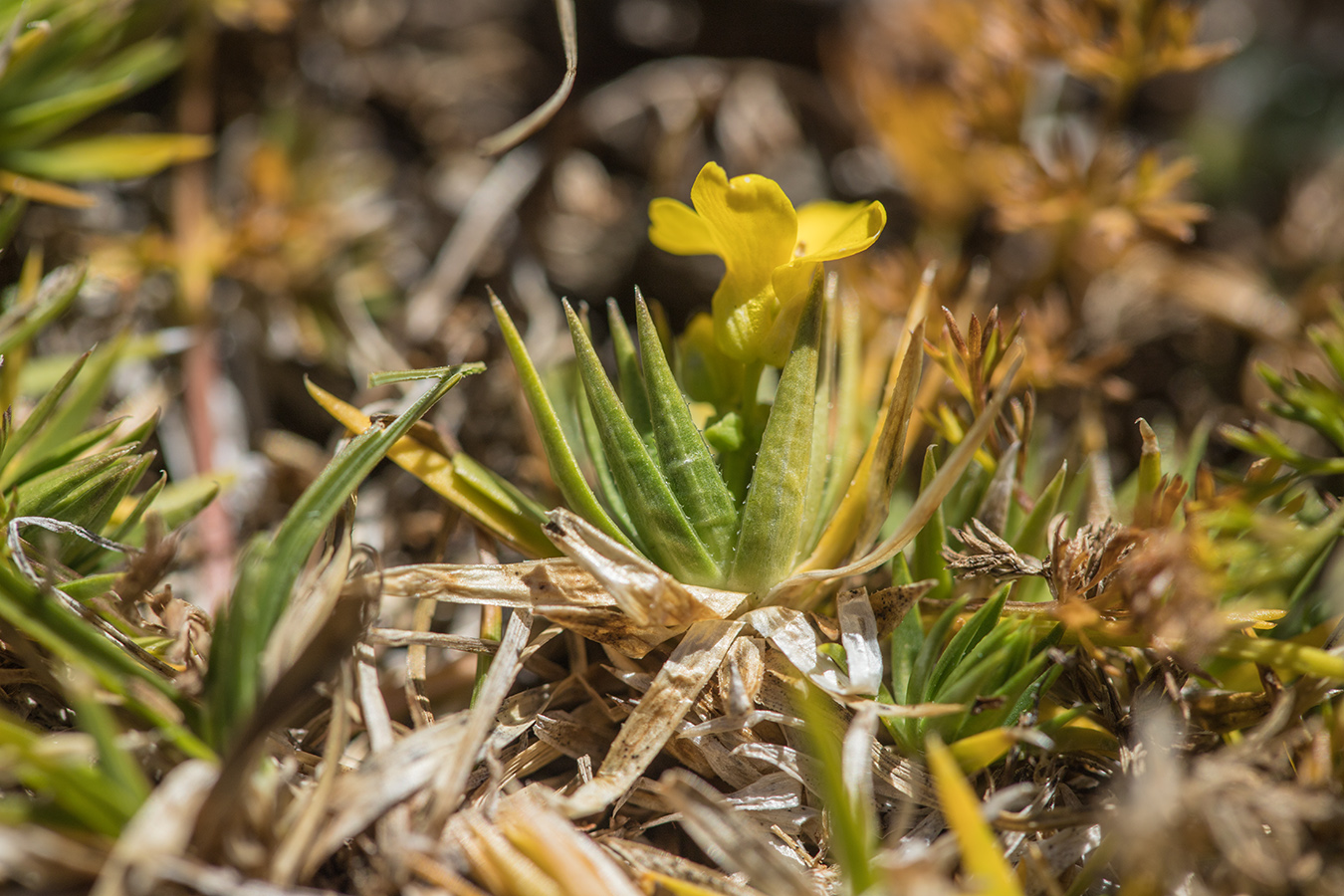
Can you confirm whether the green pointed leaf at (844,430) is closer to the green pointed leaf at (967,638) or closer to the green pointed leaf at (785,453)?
the green pointed leaf at (785,453)

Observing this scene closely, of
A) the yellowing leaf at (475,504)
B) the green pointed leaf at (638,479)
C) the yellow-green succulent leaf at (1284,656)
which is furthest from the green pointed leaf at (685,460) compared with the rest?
the yellow-green succulent leaf at (1284,656)

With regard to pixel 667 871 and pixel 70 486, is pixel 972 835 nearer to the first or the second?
pixel 667 871

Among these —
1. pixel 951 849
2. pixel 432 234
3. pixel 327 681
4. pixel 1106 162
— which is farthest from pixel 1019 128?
pixel 327 681

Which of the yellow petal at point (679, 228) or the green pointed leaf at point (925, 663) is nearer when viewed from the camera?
the green pointed leaf at point (925, 663)

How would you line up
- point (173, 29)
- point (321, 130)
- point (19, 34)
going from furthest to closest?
point (321, 130)
point (173, 29)
point (19, 34)

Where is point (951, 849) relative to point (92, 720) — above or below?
below

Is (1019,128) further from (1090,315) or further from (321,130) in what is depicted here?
(321,130)

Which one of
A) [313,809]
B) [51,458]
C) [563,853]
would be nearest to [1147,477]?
[563,853]
